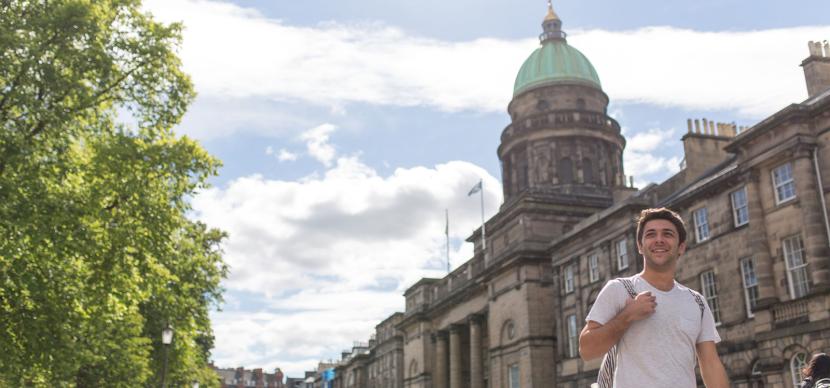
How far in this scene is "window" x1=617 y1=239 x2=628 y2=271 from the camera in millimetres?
38500

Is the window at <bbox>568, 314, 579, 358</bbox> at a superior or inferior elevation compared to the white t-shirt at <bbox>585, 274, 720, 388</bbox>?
superior

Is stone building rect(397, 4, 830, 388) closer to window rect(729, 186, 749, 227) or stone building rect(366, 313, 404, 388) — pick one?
window rect(729, 186, 749, 227)

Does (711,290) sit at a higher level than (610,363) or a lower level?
higher

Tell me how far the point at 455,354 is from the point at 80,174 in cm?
4520

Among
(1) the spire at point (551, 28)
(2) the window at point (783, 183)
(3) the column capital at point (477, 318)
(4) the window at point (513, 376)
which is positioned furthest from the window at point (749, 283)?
(1) the spire at point (551, 28)

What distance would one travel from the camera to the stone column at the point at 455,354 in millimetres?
60719

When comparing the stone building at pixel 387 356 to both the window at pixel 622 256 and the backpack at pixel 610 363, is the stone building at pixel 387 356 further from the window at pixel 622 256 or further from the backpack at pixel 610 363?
the backpack at pixel 610 363

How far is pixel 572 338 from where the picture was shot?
4306cm

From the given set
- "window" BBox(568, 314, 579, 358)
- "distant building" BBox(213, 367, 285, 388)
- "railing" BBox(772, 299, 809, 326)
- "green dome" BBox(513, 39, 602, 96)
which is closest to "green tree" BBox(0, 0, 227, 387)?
"railing" BBox(772, 299, 809, 326)

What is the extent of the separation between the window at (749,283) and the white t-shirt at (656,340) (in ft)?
90.2

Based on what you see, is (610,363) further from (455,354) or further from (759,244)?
(455,354)

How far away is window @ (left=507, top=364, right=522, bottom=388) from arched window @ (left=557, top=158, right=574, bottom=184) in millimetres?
18886

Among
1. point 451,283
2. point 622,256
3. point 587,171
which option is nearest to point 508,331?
point 622,256

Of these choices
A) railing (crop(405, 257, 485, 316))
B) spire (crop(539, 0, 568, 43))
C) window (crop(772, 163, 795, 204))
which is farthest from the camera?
spire (crop(539, 0, 568, 43))
